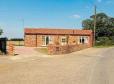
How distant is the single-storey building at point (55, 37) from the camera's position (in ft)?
179

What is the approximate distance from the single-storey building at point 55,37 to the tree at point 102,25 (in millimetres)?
25577

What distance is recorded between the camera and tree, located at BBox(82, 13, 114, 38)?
83.4 metres

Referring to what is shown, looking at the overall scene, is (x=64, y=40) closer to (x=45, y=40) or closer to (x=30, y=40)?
(x=45, y=40)

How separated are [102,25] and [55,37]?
31.2m

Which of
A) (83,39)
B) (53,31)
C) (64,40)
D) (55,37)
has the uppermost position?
(53,31)

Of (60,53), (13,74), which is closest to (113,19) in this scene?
(60,53)

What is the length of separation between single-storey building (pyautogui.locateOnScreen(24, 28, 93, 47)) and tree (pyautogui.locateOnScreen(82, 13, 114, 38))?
83.9 feet

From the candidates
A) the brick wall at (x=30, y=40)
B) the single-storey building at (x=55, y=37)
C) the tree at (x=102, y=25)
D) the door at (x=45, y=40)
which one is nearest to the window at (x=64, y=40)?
the single-storey building at (x=55, y=37)

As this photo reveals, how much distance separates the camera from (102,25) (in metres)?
84.5

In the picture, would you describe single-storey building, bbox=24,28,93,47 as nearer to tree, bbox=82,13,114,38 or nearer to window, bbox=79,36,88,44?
window, bbox=79,36,88,44

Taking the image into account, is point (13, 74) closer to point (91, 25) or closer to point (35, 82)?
point (35, 82)

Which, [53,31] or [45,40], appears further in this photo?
[53,31]

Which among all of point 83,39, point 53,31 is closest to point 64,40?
point 53,31

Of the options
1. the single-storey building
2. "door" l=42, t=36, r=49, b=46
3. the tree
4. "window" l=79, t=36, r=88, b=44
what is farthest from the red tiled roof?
the tree
